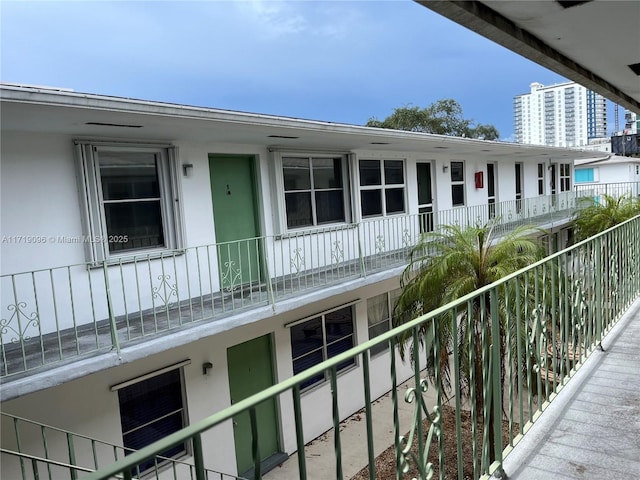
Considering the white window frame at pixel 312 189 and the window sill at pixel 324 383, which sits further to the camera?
the window sill at pixel 324 383

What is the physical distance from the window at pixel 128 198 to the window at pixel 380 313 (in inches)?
191

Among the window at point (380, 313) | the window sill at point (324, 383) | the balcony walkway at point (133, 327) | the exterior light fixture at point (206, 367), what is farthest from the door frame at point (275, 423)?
the window at point (380, 313)

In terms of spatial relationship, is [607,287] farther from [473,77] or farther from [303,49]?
[473,77]

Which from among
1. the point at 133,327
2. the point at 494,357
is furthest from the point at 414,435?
the point at 133,327

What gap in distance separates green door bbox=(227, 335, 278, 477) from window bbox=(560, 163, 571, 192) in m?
17.6

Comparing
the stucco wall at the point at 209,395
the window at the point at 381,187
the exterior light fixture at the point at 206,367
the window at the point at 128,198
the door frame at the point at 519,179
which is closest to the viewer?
the stucco wall at the point at 209,395

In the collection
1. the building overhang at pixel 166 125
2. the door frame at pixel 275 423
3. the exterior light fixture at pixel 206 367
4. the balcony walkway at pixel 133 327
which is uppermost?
the building overhang at pixel 166 125

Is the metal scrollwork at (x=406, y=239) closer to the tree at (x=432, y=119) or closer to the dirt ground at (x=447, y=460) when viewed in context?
the dirt ground at (x=447, y=460)

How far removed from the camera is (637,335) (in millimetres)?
3961

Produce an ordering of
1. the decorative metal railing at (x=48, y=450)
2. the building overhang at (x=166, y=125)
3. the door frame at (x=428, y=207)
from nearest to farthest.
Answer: the building overhang at (x=166, y=125) → the decorative metal railing at (x=48, y=450) → the door frame at (x=428, y=207)

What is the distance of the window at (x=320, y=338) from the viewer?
8422mm

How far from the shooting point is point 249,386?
7676 millimetres

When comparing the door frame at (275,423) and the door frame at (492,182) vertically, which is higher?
the door frame at (492,182)

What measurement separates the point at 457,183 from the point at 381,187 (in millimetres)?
3693
